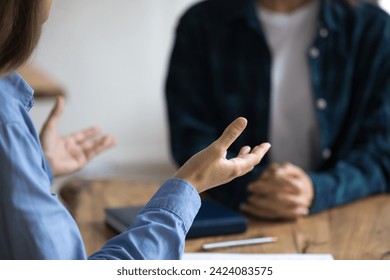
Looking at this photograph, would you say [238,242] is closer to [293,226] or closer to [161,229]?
[293,226]

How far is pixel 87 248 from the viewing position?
0.97m

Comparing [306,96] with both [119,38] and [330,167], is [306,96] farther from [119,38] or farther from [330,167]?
[119,38]

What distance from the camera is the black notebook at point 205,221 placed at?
1.02m

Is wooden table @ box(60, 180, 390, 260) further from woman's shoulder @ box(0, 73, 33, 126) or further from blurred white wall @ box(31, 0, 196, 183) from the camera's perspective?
blurred white wall @ box(31, 0, 196, 183)

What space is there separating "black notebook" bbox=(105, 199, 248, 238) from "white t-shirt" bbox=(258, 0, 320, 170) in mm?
382

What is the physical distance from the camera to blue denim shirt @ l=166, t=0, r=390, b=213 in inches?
52.8

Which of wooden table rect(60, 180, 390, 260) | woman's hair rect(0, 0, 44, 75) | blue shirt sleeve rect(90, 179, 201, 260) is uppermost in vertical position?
woman's hair rect(0, 0, 44, 75)

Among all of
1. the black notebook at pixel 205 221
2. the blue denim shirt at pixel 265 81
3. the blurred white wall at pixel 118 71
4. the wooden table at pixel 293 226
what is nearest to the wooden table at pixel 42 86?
the blurred white wall at pixel 118 71

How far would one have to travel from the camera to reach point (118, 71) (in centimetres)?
307

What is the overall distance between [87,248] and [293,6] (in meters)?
0.72

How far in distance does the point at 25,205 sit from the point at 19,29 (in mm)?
171

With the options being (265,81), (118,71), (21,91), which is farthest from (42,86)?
(21,91)

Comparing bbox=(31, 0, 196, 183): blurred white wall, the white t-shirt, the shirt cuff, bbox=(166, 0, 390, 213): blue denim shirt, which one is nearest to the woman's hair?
the shirt cuff

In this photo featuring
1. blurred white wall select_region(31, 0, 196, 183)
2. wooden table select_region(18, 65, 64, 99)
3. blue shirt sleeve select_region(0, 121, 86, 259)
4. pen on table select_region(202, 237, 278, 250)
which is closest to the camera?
blue shirt sleeve select_region(0, 121, 86, 259)
